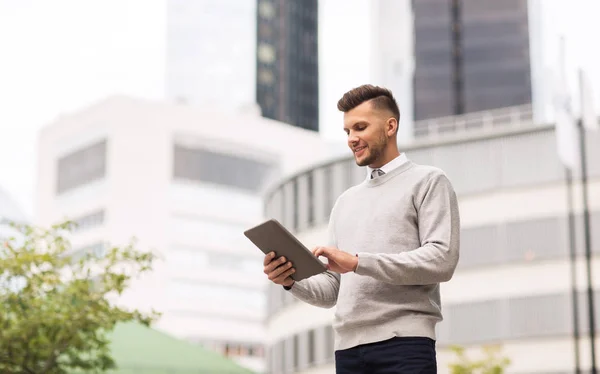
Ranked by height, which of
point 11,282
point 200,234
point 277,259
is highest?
point 200,234

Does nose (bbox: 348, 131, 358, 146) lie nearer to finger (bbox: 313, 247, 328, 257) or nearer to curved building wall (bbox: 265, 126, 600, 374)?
finger (bbox: 313, 247, 328, 257)

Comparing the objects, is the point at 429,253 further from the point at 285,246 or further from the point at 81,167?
the point at 81,167

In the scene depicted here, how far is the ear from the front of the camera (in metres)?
4.14

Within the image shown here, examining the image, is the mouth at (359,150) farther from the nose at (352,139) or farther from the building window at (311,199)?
the building window at (311,199)

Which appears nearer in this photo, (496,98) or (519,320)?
(519,320)

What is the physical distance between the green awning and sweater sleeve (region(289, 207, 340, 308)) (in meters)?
14.9

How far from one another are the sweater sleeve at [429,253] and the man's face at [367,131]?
0.25 m

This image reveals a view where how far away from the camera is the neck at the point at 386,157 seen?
4.17 metres

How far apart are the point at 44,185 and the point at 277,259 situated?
107 meters

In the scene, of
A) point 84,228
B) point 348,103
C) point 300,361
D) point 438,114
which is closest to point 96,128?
point 84,228

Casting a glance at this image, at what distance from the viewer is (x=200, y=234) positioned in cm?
9862

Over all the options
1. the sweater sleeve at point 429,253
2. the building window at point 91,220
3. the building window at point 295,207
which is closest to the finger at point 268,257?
the sweater sleeve at point 429,253

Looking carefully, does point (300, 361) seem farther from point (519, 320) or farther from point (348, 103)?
point (348, 103)

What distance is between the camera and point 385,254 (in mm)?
3844
